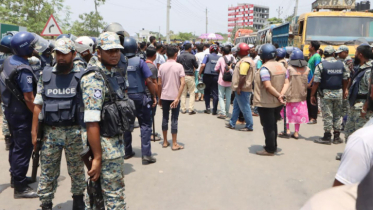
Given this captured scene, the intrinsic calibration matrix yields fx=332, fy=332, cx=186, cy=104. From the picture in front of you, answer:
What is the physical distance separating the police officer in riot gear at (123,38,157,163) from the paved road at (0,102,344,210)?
1.15 feet

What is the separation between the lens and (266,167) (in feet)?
17.0

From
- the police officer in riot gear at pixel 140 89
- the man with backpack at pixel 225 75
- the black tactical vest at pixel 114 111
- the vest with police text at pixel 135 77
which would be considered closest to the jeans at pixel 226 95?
the man with backpack at pixel 225 75

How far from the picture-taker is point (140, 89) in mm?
5121

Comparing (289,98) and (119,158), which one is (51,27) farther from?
(119,158)

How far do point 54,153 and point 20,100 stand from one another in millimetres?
1010

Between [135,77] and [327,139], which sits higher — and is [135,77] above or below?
above

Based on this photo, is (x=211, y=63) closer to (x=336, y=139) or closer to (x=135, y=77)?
(x=336, y=139)

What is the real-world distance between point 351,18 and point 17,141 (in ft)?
38.4

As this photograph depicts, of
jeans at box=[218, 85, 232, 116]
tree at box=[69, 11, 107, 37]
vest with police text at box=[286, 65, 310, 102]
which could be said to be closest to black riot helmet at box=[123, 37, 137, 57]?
vest with police text at box=[286, 65, 310, 102]

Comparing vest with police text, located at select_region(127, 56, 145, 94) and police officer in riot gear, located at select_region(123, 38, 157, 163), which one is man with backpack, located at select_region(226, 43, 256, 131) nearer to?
police officer in riot gear, located at select_region(123, 38, 157, 163)

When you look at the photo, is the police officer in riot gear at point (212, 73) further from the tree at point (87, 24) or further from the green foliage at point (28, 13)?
the tree at point (87, 24)

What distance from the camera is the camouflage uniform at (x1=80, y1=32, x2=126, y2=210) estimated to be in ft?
8.95

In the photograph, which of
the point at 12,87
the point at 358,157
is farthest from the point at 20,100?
the point at 358,157

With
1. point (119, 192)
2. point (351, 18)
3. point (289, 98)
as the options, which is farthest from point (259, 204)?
point (351, 18)
